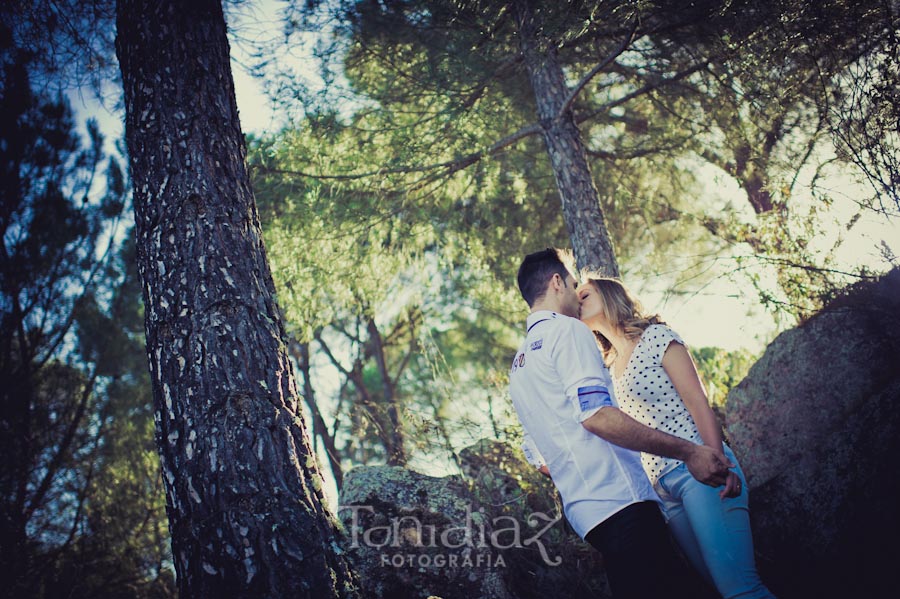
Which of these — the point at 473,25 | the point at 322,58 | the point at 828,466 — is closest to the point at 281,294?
the point at 322,58

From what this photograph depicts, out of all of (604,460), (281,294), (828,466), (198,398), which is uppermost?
(281,294)

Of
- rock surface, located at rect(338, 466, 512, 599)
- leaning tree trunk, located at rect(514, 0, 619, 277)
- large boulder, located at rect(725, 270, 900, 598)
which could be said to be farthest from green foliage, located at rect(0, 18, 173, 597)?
large boulder, located at rect(725, 270, 900, 598)

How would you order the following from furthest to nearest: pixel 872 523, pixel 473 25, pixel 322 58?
pixel 322 58
pixel 473 25
pixel 872 523

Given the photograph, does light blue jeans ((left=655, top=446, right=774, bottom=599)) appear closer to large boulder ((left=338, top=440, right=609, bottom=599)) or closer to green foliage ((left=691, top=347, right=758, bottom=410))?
large boulder ((left=338, top=440, right=609, bottom=599))

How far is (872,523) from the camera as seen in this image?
8.77 ft

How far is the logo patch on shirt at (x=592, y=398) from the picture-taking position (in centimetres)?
182

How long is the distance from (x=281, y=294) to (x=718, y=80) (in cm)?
463

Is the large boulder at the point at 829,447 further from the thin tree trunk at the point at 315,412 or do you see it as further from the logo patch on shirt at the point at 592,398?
the thin tree trunk at the point at 315,412

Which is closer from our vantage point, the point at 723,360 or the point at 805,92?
the point at 805,92

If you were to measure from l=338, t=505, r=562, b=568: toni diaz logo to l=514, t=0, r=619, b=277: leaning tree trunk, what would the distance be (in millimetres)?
2272

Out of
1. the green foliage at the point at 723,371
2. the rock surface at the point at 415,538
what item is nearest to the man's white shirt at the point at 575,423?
the rock surface at the point at 415,538

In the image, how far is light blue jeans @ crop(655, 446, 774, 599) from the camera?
187 centimetres

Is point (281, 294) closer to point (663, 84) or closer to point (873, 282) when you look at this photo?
point (663, 84)

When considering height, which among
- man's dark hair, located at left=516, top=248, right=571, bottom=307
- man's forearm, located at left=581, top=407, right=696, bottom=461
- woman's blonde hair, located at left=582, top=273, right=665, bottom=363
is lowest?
man's forearm, located at left=581, top=407, right=696, bottom=461
